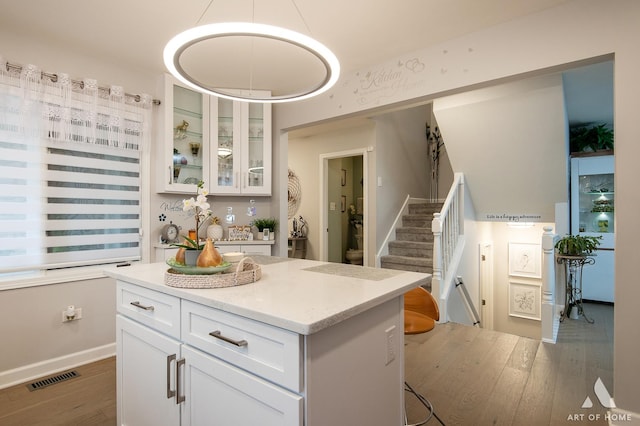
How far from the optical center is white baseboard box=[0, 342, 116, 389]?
2472 mm

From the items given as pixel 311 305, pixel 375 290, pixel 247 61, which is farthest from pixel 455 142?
pixel 311 305

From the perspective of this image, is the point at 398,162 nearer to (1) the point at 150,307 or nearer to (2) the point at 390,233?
(2) the point at 390,233

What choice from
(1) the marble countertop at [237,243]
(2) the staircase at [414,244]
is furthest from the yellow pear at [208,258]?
(2) the staircase at [414,244]

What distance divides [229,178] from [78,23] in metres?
1.64

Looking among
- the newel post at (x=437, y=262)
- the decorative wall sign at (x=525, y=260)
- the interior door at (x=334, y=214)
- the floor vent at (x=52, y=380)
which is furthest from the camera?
the interior door at (x=334, y=214)

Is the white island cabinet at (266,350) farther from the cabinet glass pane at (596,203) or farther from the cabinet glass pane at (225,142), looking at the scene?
the cabinet glass pane at (596,203)

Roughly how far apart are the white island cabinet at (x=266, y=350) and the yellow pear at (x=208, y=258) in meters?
0.14

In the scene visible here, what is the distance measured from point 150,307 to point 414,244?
3893 mm

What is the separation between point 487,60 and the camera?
7.87 feet

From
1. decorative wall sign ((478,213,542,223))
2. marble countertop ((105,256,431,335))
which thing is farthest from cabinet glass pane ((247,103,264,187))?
decorative wall sign ((478,213,542,223))

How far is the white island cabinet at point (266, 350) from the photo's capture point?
1042 millimetres

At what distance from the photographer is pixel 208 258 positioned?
1.50m

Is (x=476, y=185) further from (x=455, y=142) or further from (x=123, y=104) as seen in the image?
(x=123, y=104)

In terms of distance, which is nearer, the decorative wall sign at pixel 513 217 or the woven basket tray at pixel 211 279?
the woven basket tray at pixel 211 279
